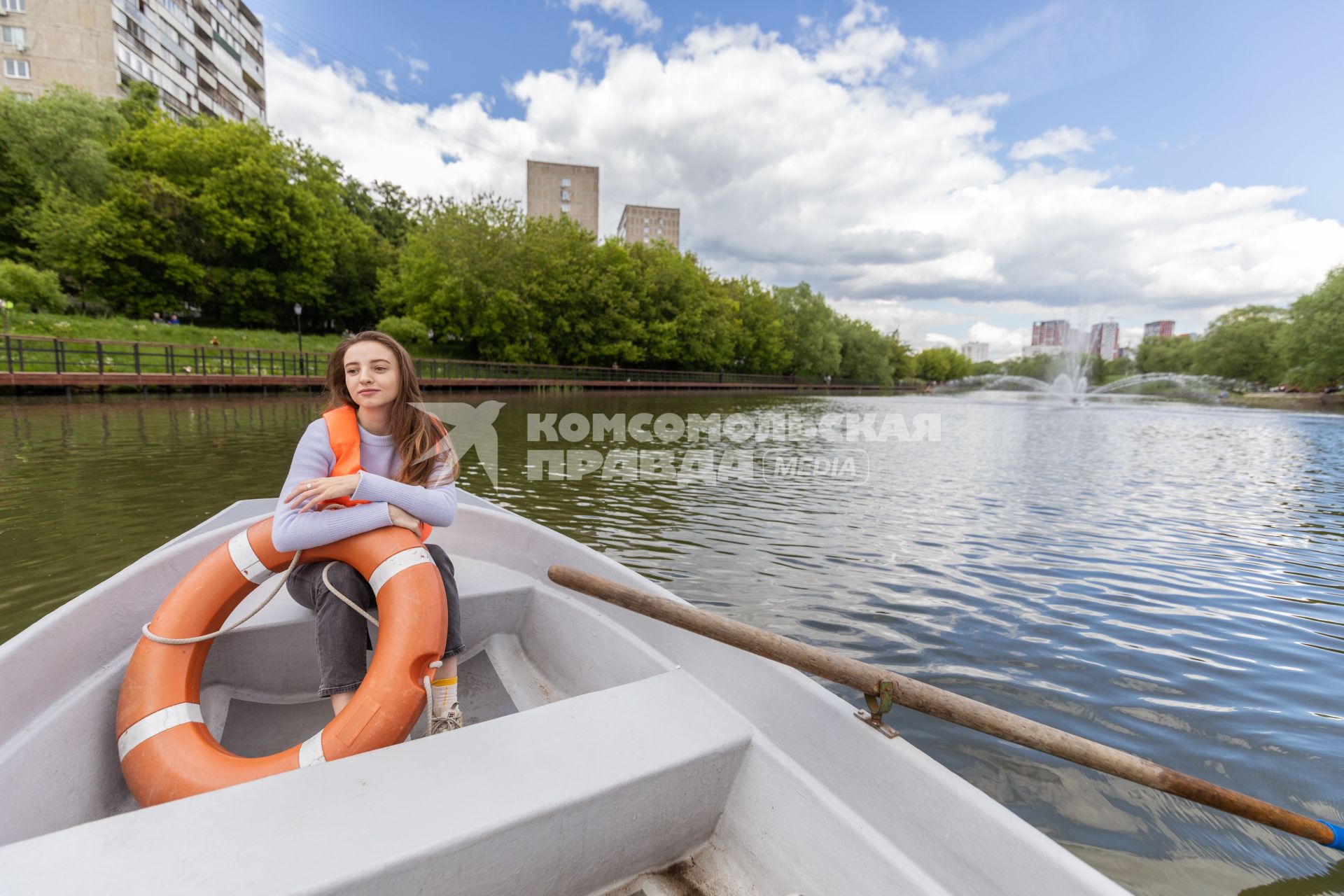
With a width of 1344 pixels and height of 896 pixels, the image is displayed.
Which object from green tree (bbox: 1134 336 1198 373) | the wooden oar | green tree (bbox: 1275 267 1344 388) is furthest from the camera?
green tree (bbox: 1134 336 1198 373)

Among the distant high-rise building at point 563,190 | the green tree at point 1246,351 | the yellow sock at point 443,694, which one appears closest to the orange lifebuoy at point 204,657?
the yellow sock at point 443,694

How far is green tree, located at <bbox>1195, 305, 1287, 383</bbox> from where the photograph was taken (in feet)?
196

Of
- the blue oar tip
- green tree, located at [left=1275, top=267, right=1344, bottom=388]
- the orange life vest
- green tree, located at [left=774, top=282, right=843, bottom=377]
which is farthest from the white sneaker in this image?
green tree, located at [left=774, top=282, right=843, bottom=377]

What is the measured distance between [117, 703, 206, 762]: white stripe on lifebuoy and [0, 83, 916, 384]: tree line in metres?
30.4

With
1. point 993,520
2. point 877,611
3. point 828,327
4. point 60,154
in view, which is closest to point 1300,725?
point 877,611

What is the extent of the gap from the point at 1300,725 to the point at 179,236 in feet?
130

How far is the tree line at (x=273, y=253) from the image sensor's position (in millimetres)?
27359

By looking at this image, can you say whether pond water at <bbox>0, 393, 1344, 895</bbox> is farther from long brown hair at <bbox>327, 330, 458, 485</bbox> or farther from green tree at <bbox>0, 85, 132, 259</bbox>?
green tree at <bbox>0, 85, 132, 259</bbox>

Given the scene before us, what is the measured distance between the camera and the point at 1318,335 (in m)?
42.9

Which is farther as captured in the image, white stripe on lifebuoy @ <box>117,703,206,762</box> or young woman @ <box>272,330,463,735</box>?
young woman @ <box>272,330,463,735</box>

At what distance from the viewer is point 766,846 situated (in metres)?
1.70

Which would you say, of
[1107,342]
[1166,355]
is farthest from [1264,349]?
[1107,342]

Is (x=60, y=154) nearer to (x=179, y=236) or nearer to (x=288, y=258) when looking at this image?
(x=179, y=236)

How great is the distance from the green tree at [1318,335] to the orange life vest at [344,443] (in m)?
63.4
